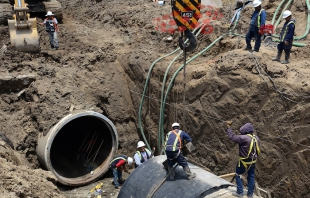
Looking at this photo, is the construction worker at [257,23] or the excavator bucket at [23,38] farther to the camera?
the excavator bucket at [23,38]

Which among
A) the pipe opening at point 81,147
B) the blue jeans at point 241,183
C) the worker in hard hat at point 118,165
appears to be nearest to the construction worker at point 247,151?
the blue jeans at point 241,183

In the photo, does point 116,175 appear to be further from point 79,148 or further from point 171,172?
point 171,172

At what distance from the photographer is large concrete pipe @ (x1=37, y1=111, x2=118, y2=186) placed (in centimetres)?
925

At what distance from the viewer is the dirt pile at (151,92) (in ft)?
23.0

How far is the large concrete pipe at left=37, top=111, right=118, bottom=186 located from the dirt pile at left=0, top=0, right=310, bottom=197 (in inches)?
15.0

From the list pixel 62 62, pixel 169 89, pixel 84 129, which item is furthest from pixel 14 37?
pixel 169 89

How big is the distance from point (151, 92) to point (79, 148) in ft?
10.1

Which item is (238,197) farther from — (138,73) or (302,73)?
(138,73)

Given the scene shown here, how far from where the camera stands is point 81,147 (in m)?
11.3

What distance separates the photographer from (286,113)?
23.2ft

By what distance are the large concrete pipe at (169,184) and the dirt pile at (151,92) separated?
4.24 ft

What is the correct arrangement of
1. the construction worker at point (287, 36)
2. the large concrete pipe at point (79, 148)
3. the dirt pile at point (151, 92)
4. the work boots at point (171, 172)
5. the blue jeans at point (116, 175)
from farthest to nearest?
the blue jeans at point (116, 175), the large concrete pipe at point (79, 148), the construction worker at point (287, 36), the dirt pile at point (151, 92), the work boots at point (171, 172)

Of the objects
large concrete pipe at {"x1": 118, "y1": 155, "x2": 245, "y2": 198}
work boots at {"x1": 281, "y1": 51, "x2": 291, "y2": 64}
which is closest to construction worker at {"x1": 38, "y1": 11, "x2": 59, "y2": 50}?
large concrete pipe at {"x1": 118, "y1": 155, "x2": 245, "y2": 198}

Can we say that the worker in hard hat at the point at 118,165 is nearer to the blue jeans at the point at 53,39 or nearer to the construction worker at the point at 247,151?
the construction worker at the point at 247,151
